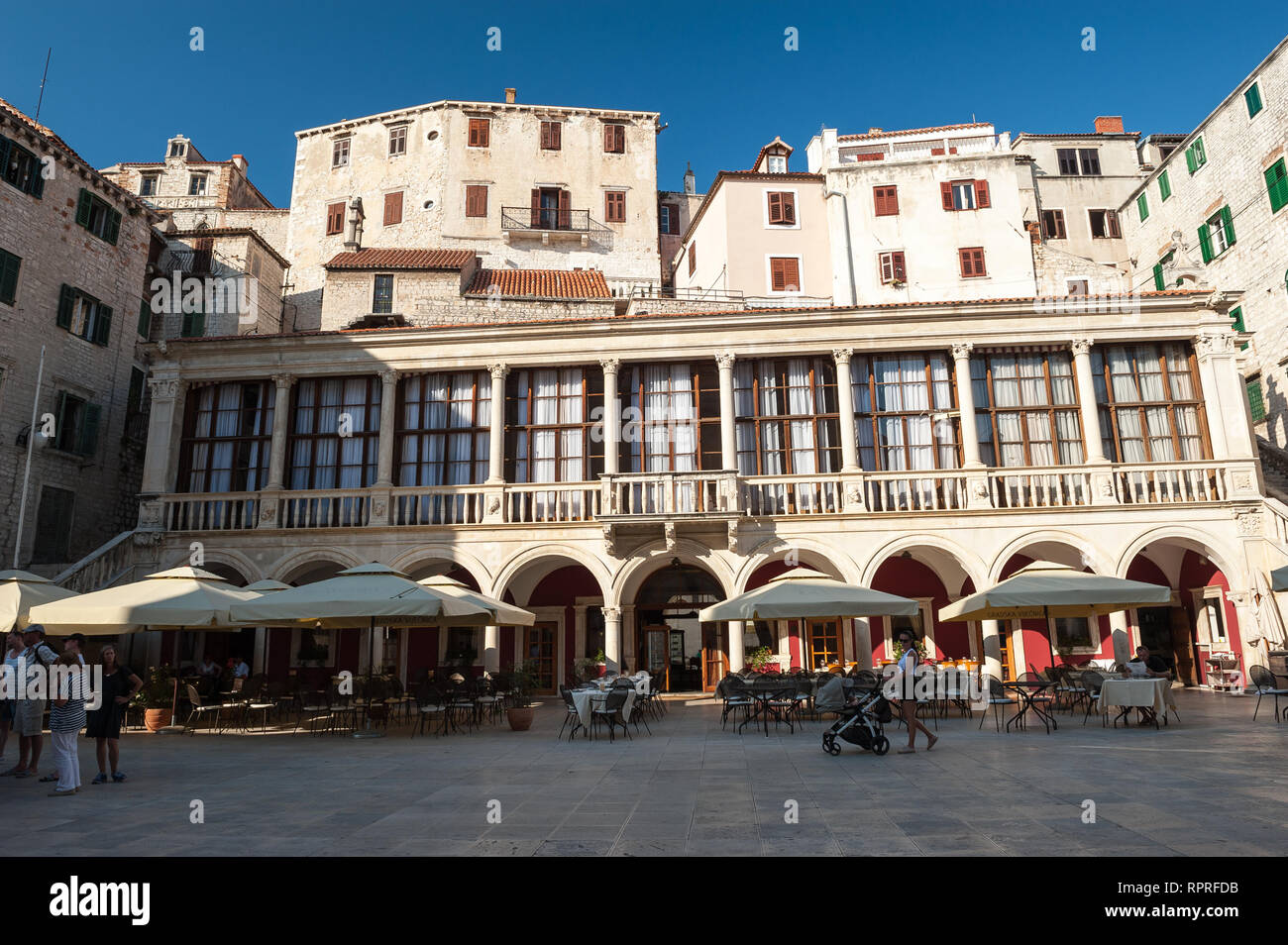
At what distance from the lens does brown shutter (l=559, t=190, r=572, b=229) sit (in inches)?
1539

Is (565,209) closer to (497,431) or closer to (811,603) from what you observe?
(497,431)

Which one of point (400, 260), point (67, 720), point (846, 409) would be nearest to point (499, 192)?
point (400, 260)

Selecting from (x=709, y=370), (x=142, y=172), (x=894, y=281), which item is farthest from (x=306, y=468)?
(x=142, y=172)

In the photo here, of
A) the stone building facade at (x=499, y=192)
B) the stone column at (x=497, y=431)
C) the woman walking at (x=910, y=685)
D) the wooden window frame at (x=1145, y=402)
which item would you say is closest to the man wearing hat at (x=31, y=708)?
the woman walking at (x=910, y=685)

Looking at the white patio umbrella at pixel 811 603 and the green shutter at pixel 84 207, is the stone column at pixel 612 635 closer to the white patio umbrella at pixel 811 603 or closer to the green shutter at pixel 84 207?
the white patio umbrella at pixel 811 603

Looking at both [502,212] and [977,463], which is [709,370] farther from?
[502,212]

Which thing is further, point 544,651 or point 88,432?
point 88,432

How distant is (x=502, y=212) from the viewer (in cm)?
3881

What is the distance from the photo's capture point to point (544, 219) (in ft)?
128

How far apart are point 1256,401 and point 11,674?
34997 mm

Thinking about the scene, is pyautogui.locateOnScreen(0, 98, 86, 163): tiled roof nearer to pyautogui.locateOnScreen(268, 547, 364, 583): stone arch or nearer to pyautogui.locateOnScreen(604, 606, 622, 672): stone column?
pyautogui.locateOnScreen(268, 547, 364, 583): stone arch

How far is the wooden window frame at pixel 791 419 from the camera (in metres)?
22.0

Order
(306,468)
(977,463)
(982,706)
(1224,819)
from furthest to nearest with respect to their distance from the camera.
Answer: (306,468) → (977,463) → (982,706) → (1224,819)

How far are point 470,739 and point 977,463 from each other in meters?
14.4
